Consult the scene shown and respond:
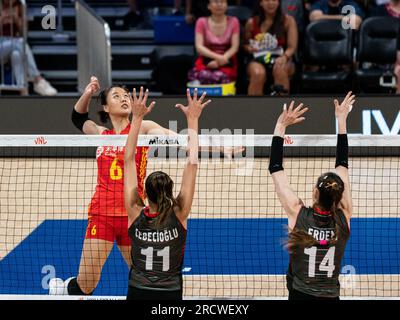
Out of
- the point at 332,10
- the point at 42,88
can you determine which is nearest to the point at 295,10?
the point at 332,10

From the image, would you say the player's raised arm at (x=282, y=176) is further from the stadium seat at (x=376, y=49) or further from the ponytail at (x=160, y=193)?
the stadium seat at (x=376, y=49)

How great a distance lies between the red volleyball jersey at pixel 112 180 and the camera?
29.2ft

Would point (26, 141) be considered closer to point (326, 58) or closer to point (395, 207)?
point (395, 207)

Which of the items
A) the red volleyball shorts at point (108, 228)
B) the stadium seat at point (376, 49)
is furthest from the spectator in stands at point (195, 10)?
the red volleyball shorts at point (108, 228)

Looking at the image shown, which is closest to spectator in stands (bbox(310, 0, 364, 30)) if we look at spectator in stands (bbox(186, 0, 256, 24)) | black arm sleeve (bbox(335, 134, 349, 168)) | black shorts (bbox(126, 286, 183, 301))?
spectator in stands (bbox(186, 0, 256, 24))

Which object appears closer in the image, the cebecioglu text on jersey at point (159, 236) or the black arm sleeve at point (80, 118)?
the cebecioglu text on jersey at point (159, 236)

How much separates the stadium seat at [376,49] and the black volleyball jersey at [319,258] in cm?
930

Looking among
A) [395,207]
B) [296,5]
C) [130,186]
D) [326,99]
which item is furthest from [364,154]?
[130,186]

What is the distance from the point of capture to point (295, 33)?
639 inches

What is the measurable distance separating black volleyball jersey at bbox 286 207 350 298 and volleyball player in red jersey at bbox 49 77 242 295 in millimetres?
1873

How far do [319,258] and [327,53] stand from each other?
383 inches

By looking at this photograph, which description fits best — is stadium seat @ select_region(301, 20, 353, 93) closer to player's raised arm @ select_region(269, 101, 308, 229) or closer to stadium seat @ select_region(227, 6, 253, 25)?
stadium seat @ select_region(227, 6, 253, 25)

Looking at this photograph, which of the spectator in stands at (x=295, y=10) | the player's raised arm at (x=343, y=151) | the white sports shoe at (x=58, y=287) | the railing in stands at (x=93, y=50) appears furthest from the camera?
the spectator in stands at (x=295, y=10)

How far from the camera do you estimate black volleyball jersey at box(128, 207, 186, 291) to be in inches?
290
